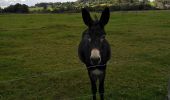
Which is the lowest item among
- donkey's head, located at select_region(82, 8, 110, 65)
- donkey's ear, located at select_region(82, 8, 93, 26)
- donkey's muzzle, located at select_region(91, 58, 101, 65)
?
donkey's muzzle, located at select_region(91, 58, 101, 65)

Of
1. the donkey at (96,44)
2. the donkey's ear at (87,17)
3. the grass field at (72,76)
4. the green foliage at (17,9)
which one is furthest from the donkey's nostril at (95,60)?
the green foliage at (17,9)

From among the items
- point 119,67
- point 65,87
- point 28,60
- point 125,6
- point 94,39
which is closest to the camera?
point 94,39

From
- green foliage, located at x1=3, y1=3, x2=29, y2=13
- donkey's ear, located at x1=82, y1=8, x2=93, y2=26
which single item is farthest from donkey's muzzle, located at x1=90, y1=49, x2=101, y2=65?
green foliage, located at x1=3, y1=3, x2=29, y2=13

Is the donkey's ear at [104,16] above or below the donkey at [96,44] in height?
above

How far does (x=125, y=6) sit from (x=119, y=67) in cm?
6188

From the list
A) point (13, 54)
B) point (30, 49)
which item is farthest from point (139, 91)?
point (30, 49)

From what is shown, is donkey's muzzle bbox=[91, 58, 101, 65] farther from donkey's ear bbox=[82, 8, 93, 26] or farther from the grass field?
the grass field

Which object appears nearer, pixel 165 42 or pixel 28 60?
pixel 28 60

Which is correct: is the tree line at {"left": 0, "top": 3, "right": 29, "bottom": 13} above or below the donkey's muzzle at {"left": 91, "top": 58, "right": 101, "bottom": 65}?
below

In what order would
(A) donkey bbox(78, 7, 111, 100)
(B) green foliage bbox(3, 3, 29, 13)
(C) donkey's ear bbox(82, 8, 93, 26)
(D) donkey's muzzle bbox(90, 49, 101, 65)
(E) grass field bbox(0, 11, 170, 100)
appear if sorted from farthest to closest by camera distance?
(B) green foliage bbox(3, 3, 29, 13) < (E) grass field bbox(0, 11, 170, 100) < (C) donkey's ear bbox(82, 8, 93, 26) < (A) donkey bbox(78, 7, 111, 100) < (D) donkey's muzzle bbox(90, 49, 101, 65)

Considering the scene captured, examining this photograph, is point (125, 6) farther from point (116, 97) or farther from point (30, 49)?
point (116, 97)

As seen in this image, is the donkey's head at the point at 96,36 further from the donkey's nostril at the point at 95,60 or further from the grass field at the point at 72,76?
the grass field at the point at 72,76

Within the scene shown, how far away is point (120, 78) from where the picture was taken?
11414mm

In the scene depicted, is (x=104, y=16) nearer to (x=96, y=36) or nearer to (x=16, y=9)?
(x=96, y=36)
